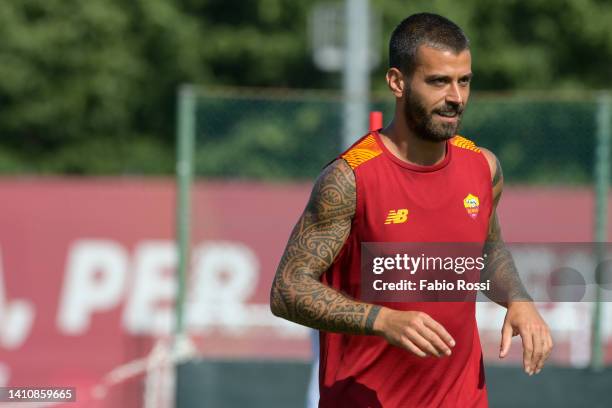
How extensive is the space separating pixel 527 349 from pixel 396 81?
106 cm

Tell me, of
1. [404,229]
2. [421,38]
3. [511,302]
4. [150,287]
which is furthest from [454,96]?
[150,287]

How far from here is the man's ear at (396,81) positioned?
4568mm

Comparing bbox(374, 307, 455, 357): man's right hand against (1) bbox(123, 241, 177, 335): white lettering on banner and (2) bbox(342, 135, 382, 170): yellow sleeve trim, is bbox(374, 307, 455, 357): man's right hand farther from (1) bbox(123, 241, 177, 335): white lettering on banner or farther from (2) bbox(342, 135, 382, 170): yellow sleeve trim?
(1) bbox(123, 241, 177, 335): white lettering on banner

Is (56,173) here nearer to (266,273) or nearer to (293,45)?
(293,45)

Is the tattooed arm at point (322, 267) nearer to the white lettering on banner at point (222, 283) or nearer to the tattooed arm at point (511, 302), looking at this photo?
the tattooed arm at point (511, 302)

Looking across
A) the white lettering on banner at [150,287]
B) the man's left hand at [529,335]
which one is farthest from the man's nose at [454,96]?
the white lettering on banner at [150,287]

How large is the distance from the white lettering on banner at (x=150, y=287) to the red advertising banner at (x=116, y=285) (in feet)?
0.03

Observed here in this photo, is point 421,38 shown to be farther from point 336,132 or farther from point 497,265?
point 336,132

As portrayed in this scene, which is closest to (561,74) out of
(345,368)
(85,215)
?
(85,215)

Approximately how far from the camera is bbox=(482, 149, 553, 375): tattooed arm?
435 centimetres

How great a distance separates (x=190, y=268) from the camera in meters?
9.69

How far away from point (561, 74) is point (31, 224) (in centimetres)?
1277

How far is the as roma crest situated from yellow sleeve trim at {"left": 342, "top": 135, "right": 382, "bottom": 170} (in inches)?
14.4

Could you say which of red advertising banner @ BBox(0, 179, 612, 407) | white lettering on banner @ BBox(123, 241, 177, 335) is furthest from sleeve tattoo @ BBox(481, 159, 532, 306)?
white lettering on banner @ BBox(123, 241, 177, 335)
